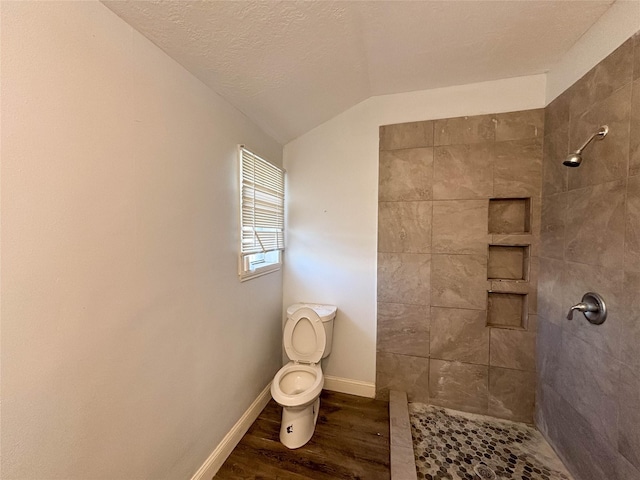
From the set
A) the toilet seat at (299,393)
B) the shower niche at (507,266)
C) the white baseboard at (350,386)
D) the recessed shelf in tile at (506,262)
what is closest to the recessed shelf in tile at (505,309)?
the shower niche at (507,266)

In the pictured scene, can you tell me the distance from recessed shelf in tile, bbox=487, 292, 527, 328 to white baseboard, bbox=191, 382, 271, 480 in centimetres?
184

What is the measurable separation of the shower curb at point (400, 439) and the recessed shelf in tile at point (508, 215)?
58.2 inches

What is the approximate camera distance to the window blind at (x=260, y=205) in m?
1.74

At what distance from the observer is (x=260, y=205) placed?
6.31 ft

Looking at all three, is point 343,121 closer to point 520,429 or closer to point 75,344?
point 75,344

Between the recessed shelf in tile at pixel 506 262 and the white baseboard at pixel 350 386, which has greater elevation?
the recessed shelf in tile at pixel 506 262

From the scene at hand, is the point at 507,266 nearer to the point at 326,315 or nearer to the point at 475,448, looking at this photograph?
the point at 475,448

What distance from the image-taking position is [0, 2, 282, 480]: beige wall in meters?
0.71

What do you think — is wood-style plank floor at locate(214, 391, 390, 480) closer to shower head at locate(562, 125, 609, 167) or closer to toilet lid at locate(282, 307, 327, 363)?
toilet lid at locate(282, 307, 327, 363)

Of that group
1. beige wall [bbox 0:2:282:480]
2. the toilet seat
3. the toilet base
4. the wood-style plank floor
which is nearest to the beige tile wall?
the wood-style plank floor

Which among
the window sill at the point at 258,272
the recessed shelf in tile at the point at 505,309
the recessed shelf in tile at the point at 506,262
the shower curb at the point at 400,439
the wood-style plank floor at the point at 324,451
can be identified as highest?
the recessed shelf in tile at the point at 506,262

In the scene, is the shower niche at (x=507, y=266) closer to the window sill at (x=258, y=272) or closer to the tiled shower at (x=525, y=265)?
the tiled shower at (x=525, y=265)

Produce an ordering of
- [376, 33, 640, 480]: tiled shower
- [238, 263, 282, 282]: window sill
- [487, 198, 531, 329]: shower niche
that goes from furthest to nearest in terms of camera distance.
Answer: [487, 198, 531, 329]: shower niche
[238, 263, 282, 282]: window sill
[376, 33, 640, 480]: tiled shower

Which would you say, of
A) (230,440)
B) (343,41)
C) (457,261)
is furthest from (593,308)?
(230,440)
